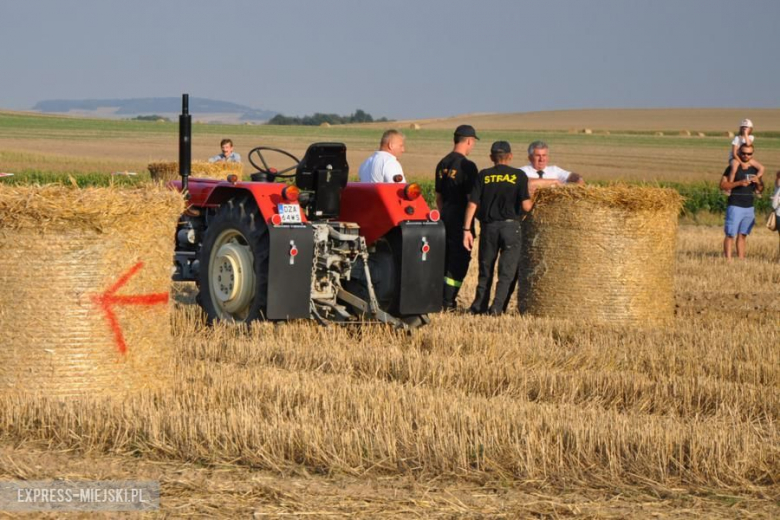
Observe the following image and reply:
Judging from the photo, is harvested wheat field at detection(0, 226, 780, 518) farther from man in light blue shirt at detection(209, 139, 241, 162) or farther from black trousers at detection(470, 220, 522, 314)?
man in light blue shirt at detection(209, 139, 241, 162)

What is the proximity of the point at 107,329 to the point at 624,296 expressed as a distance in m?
4.94

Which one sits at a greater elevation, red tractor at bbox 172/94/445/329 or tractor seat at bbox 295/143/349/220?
tractor seat at bbox 295/143/349/220

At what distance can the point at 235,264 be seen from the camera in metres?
8.52

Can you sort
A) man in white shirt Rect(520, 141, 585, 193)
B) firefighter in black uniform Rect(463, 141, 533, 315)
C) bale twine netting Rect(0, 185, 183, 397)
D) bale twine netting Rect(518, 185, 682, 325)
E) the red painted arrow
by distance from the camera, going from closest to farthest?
bale twine netting Rect(0, 185, 183, 397)
the red painted arrow
bale twine netting Rect(518, 185, 682, 325)
firefighter in black uniform Rect(463, 141, 533, 315)
man in white shirt Rect(520, 141, 585, 193)

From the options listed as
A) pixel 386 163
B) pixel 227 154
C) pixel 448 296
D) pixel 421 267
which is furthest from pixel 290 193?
pixel 227 154

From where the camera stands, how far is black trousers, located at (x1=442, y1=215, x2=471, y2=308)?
10.3m

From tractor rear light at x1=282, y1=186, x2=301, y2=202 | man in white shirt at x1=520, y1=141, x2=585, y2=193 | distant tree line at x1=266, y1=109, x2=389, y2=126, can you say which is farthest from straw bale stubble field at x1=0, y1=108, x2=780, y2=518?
distant tree line at x1=266, y1=109, x2=389, y2=126

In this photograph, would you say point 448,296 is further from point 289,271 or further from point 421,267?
point 289,271

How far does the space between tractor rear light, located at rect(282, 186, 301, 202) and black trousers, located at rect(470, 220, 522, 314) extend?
235cm

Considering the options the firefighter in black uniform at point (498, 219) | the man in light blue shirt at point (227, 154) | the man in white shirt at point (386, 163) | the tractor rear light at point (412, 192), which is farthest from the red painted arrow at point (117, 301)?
the man in light blue shirt at point (227, 154)

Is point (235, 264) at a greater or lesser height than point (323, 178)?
lesser

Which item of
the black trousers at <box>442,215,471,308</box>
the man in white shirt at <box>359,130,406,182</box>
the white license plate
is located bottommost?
the black trousers at <box>442,215,471,308</box>

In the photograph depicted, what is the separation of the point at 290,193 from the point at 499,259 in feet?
8.31

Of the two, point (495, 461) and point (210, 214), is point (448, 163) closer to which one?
point (210, 214)
